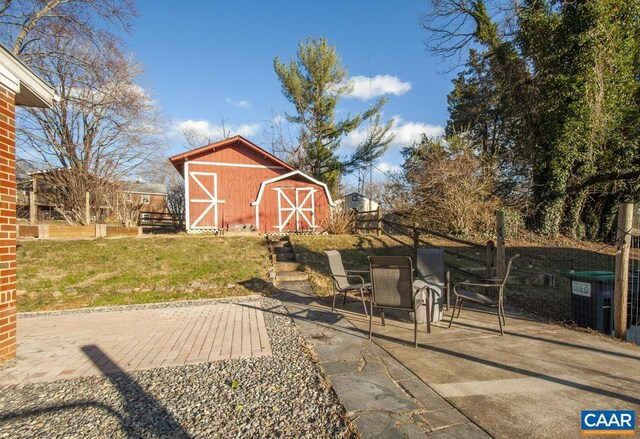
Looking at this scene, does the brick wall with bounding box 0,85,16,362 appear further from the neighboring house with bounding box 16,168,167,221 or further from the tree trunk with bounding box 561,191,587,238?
the tree trunk with bounding box 561,191,587,238

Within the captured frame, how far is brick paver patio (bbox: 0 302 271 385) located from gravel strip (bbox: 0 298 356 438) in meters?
0.28

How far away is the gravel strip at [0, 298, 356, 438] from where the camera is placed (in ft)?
7.23

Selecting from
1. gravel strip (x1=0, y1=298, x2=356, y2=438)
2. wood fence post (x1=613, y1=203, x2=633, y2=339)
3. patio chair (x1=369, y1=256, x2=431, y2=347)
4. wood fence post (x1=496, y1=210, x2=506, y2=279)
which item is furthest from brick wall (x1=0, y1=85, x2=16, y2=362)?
wood fence post (x1=613, y1=203, x2=633, y2=339)

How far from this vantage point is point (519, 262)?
9672 mm

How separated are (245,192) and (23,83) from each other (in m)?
11.7

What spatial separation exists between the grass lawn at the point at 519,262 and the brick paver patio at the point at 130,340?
2.43 meters

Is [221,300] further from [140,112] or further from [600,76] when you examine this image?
[140,112]

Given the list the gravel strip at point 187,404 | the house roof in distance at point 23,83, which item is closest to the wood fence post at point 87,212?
the house roof in distance at point 23,83

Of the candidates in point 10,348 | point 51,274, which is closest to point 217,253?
point 51,274

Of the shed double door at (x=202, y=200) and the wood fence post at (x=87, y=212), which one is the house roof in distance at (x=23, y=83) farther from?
the wood fence post at (x=87, y=212)

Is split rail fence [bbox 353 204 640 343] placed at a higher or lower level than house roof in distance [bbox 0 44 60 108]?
lower

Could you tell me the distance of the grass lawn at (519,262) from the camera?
6.08 m
